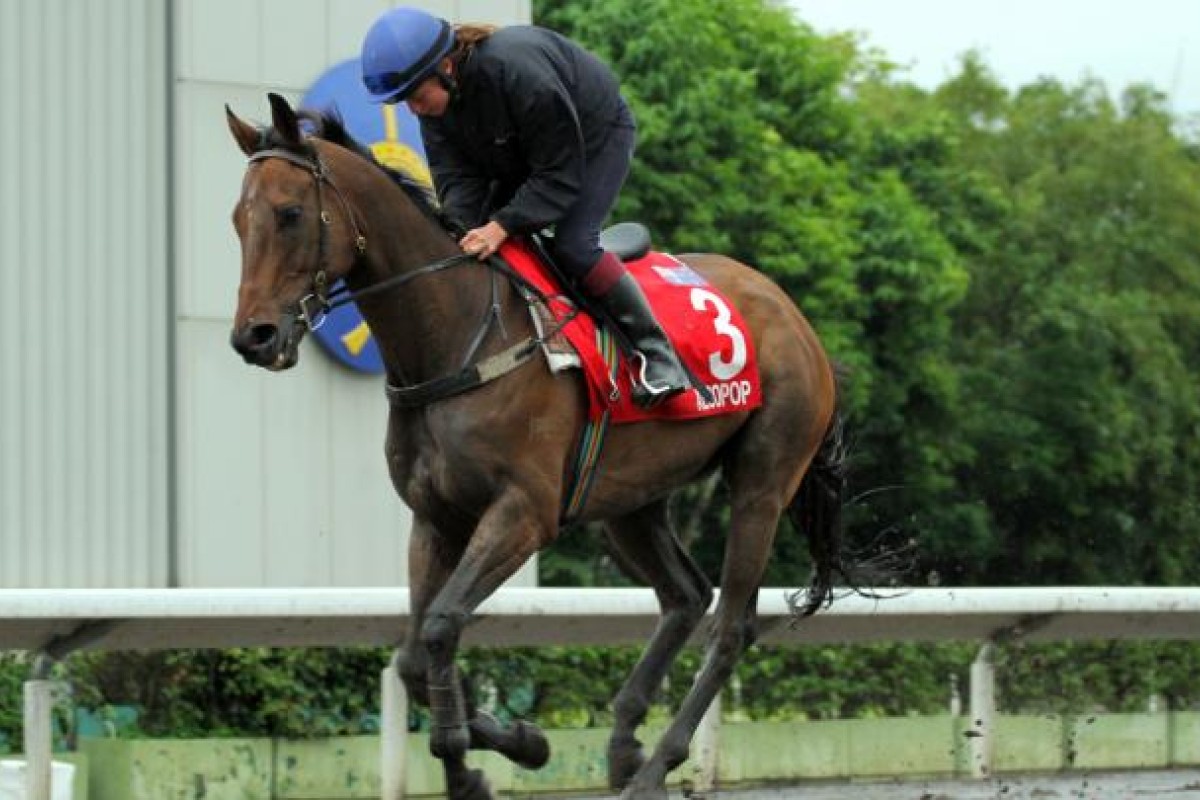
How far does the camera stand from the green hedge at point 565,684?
9.03 metres

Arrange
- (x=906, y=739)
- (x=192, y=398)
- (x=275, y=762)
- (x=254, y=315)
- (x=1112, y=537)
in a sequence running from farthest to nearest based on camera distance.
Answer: (x=1112, y=537)
(x=192, y=398)
(x=906, y=739)
(x=275, y=762)
(x=254, y=315)

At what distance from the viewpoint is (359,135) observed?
1302cm

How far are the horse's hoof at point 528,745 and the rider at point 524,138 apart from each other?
0.99m

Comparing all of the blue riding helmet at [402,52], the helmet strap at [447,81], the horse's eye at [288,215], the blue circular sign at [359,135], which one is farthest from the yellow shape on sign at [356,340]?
the horse's eye at [288,215]

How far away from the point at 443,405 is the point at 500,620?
8.30 feet

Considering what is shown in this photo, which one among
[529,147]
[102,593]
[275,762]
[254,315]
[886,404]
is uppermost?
[886,404]

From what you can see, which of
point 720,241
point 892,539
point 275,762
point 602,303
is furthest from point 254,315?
point 720,241

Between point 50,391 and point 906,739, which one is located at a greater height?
point 50,391

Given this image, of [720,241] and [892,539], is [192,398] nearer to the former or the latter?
[892,539]

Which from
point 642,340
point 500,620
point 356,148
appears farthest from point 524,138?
point 500,620

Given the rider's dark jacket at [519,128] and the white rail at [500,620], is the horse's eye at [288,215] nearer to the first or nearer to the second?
the rider's dark jacket at [519,128]

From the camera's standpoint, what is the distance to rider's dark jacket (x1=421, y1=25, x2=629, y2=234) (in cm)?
680

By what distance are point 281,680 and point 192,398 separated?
3979 mm

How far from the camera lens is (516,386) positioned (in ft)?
22.5
